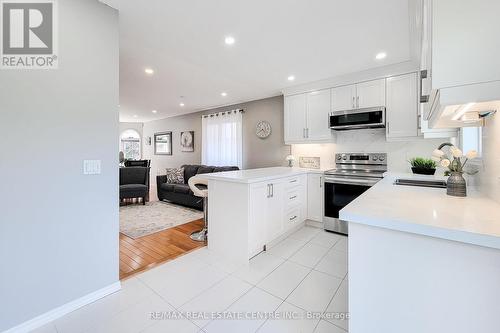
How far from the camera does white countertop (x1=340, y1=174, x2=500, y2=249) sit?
818mm

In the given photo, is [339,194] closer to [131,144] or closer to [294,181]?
[294,181]

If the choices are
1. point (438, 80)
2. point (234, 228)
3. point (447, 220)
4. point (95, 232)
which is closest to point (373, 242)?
point (447, 220)

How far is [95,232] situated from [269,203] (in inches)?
70.5

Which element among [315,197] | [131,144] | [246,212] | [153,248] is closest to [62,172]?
[153,248]

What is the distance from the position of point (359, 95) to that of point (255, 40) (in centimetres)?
189

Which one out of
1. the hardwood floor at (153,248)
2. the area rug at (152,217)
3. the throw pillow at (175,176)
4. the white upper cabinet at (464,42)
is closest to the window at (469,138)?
the white upper cabinet at (464,42)

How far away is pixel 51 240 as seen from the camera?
157 cm

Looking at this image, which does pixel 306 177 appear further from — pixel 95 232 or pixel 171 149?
pixel 171 149

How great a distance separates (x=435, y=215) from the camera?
1016 mm

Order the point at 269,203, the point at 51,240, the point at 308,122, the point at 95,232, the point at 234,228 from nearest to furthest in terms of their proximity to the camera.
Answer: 1. the point at 51,240
2. the point at 95,232
3. the point at 234,228
4. the point at 269,203
5. the point at 308,122

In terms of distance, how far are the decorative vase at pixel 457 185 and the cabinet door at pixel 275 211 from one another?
1658 mm

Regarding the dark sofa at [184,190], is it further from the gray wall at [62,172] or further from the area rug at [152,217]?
the gray wall at [62,172]

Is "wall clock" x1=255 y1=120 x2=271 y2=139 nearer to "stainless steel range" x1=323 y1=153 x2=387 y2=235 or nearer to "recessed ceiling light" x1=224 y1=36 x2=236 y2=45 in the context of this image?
"stainless steel range" x1=323 y1=153 x2=387 y2=235

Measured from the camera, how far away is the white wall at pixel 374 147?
3.11 metres
